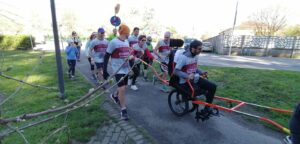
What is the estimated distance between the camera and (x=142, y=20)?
52.7 metres

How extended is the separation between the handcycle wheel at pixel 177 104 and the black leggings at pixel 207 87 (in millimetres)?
429

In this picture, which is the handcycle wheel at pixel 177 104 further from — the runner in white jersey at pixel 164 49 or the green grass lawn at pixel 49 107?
the runner in white jersey at pixel 164 49

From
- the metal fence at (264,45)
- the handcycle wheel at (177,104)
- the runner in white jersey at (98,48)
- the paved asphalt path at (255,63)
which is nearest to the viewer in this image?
the handcycle wheel at (177,104)

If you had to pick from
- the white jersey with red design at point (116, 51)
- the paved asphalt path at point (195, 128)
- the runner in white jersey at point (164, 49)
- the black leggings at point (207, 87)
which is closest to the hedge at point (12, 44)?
the white jersey with red design at point (116, 51)

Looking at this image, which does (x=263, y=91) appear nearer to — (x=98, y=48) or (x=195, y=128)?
(x=195, y=128)

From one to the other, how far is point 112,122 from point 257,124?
3.15 m

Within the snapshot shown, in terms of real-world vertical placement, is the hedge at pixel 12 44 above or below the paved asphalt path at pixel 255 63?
above

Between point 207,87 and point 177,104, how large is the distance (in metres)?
0.92

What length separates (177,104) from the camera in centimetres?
496

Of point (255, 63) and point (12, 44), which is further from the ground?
point (12, 44)

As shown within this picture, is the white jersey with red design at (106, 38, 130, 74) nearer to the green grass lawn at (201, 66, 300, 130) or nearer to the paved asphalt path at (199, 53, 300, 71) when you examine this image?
the green grass lawn at (201, 66, 300, 130)

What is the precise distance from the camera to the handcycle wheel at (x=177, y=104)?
474 cm

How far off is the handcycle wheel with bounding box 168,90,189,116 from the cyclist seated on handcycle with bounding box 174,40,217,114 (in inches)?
18.7

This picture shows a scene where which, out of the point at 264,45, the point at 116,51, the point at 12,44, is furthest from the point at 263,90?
the point at 264,45
